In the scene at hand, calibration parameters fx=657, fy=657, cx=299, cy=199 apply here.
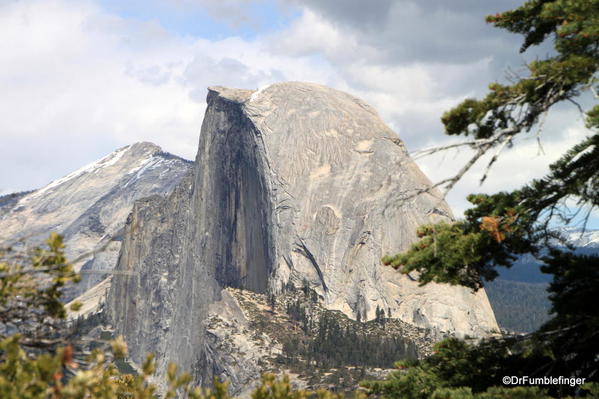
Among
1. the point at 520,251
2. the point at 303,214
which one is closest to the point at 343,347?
the point at 303,214

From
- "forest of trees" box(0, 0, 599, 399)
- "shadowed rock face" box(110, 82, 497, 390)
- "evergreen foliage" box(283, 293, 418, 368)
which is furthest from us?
"shadowed rock face" box(110, 82, 497, 390)

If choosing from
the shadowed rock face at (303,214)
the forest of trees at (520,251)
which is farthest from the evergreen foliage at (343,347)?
the forest of trees at (520,251)

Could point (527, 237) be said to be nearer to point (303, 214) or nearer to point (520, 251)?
point (520, 251)

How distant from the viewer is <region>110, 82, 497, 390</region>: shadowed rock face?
14825cm

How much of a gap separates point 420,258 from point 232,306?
143550mm

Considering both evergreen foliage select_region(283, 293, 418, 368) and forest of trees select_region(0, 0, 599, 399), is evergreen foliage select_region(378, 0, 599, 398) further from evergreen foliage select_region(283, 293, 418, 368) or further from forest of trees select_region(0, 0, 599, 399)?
evergreen foliage select_region(283, 293, 418, 368)

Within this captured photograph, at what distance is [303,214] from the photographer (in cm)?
15762

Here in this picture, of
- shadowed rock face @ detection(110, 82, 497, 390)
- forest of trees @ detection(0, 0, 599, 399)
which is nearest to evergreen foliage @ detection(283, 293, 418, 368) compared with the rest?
shadowed rock face @ detection(110, 82, 497, 390)

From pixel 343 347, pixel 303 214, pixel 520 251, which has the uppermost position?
pixel 303 214

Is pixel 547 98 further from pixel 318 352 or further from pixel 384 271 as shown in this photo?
pixel 384 271

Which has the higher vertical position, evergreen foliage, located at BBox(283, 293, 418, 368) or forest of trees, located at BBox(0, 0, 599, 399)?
evergreen foliage, located at BBox(283, 293, 418, 368)

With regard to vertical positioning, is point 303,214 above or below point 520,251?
above

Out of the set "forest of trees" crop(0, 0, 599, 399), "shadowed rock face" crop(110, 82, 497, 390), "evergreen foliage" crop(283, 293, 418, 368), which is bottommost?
"forest of trees" crop(0, 0, 599, 399)

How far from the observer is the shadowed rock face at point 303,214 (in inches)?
5837
